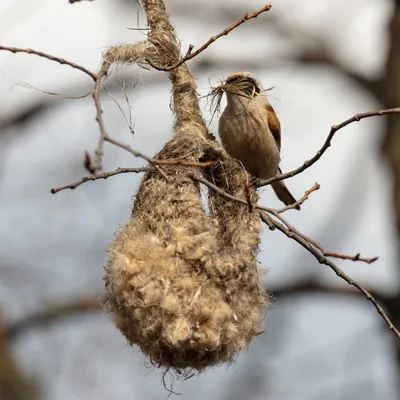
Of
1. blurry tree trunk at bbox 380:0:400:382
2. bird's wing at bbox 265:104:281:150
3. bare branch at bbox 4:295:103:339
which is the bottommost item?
bare branch at bbox 4:295:103:339

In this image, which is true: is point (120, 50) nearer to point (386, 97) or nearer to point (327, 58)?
point (386, 97)

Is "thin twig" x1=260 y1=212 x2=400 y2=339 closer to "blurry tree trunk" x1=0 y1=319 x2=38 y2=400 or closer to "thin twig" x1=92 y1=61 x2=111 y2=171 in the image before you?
"thin twig" x1=92 y1=61 x2=111 y2=171

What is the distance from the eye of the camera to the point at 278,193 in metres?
6.04

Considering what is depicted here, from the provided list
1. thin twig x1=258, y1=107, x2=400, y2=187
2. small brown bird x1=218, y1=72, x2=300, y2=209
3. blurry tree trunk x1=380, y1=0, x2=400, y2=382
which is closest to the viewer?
thin twig x1=258, y1=107, x2=400, y2=187

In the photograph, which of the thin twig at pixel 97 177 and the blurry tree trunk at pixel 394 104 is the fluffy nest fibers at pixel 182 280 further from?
the blurry tree trunk at pixel 394 104

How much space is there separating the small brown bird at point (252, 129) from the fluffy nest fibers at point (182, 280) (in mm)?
921

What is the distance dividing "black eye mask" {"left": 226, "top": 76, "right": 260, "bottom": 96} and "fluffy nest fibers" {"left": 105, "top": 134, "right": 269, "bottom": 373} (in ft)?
2.25

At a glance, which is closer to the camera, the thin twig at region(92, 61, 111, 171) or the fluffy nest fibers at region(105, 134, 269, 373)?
the thin twig at region(92, 61, 111, 171)

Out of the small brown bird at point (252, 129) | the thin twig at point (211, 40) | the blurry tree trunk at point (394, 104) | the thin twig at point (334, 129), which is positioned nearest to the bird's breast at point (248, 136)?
the small brown bird at point (252, 129)

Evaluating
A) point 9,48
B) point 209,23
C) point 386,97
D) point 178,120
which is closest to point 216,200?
point 178,120

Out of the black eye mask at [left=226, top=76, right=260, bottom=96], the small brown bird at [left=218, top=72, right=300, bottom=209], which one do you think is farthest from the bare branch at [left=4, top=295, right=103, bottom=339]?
the black eye mask at [left=226, top=76, right=260, bottom=96]

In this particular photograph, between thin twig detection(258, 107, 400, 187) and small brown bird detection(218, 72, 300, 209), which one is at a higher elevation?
small brown bird detection(218, 72, 300, 209)

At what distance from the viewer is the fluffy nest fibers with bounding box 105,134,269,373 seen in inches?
132

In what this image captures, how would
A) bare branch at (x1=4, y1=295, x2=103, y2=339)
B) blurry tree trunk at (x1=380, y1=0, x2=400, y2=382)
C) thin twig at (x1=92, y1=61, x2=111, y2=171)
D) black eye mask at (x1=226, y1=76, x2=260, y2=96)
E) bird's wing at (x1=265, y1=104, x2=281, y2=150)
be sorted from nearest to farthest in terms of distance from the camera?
thin twig at (x1=92, y1=61, x2=111, y2=171), black eye mask at (x1=226, y1=76, x2=260, y2=96), bird's wing at (x1=265, y1=104, x2=281, y2=150), blurry tree trunk at (x1=380, y1=0, x2=400, y2=382), bare branch at (x1=4, y1=295, x2=103, y2=339)
